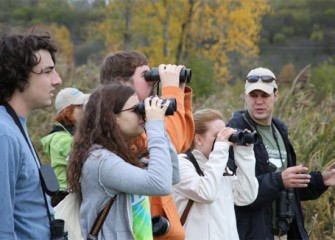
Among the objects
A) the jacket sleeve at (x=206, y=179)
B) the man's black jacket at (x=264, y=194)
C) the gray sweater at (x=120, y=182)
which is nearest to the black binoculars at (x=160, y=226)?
Answer: the gray sweater at (x=120, y=182)

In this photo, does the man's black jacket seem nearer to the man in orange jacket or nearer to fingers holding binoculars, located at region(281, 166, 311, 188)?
fingers holding binoculars, located at region(281, 166, 311, 188)

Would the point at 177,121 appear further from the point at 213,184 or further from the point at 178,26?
the point at 178,26

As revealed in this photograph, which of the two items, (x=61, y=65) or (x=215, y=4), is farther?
(x=215, y=4)

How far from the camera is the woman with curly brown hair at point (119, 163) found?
2.73 metres

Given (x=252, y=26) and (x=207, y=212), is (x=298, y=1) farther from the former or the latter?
(x=207, y=212)

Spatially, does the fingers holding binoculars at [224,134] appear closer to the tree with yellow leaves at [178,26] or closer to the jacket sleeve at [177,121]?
the jacket sleeve at [177,121]

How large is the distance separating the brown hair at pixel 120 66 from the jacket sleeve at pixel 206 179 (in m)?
0.69

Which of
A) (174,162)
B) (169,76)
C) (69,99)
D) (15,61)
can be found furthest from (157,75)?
(69,99)

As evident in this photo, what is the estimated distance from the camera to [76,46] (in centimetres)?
5362

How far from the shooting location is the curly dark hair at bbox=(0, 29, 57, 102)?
8.05 ft

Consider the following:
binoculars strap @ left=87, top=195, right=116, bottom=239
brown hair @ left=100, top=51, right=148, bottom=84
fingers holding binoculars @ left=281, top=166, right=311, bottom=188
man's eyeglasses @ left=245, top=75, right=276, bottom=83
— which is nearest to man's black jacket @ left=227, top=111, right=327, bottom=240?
fingers holding binoculars @ left=281, top=166, right=311, bottom=188

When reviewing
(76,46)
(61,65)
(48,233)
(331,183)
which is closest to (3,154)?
(48,233)

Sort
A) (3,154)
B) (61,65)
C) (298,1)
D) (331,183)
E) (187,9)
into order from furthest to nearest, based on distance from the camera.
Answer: (298,1)
(187,9)
(61,65)
(331,183)
(3,154)

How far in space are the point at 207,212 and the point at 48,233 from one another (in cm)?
137
